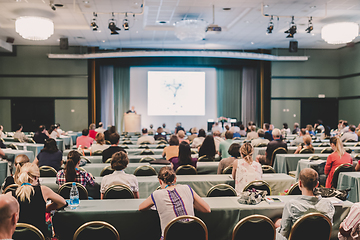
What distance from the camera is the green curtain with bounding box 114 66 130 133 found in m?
18.8

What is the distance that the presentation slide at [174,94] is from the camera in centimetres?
1856

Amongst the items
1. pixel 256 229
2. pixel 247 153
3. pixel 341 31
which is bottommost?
pixel 256 229

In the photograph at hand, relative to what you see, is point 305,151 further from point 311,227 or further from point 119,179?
point 119,179

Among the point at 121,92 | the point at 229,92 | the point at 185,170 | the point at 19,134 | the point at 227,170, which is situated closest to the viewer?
the point at 227,170

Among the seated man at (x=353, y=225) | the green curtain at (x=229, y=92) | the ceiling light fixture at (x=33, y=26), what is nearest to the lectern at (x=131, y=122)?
the green curtain at (x=229, y=92)

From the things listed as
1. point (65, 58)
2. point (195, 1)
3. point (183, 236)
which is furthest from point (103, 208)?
point (65, 58)

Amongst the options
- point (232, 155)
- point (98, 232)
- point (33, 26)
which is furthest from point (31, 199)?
point (33, 26)

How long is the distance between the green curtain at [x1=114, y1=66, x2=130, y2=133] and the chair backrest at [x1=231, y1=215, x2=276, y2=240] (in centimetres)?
1650

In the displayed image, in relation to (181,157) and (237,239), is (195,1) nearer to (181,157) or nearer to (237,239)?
(181,157)

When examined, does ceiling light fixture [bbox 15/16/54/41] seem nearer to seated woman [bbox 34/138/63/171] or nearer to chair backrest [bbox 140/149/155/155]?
chair backrest [bbox 140/149/155/155]

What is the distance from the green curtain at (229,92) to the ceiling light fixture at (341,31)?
9770 millimetres

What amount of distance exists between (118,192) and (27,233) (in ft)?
4.31

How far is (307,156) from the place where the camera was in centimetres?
701

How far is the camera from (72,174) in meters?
4.10
